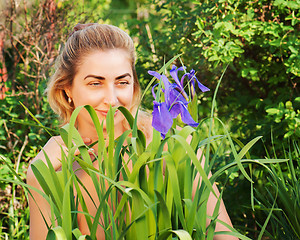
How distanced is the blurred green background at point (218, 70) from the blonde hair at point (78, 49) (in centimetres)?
66

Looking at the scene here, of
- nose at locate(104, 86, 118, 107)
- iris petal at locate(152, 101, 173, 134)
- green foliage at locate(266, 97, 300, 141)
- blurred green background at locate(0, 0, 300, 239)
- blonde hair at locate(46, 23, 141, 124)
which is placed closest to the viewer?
iris petal at locate(152, 101, 173, 134)

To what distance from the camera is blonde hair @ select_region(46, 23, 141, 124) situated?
5.38 feet

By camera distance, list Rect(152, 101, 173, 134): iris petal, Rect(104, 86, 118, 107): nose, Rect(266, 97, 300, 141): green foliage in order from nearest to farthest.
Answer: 1. Rect(152, 101, 173, 134): iris petal
2. Rect(104, 86, 118, 107): nose
3. Rect(266, 97, 300, 141): green foliage

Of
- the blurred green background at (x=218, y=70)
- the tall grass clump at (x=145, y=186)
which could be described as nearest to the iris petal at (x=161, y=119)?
the tall grass clump at (x=145, y=186)

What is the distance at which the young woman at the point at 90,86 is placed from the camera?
4.91 ft

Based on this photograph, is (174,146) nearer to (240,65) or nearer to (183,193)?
(183,193)

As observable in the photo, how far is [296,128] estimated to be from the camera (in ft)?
7.04

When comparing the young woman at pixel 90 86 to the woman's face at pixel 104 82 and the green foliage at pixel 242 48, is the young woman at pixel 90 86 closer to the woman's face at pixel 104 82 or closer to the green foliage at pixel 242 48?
the woman's face at pixel 104 82

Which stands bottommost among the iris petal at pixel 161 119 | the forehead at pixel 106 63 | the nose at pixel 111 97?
the iris petal at pixel 161 119

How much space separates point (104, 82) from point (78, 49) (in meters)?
0.24

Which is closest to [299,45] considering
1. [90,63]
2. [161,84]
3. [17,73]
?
[90,63]

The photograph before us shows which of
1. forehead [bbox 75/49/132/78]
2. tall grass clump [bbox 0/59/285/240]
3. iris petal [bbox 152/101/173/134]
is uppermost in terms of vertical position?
forehead [bbox 75/49/132/78]

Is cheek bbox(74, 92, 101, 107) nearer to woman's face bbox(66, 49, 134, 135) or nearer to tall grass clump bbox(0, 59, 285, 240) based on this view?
woman's face bbox(66, 49, 134, 135)

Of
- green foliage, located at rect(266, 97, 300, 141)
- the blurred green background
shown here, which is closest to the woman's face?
the blurred green background
